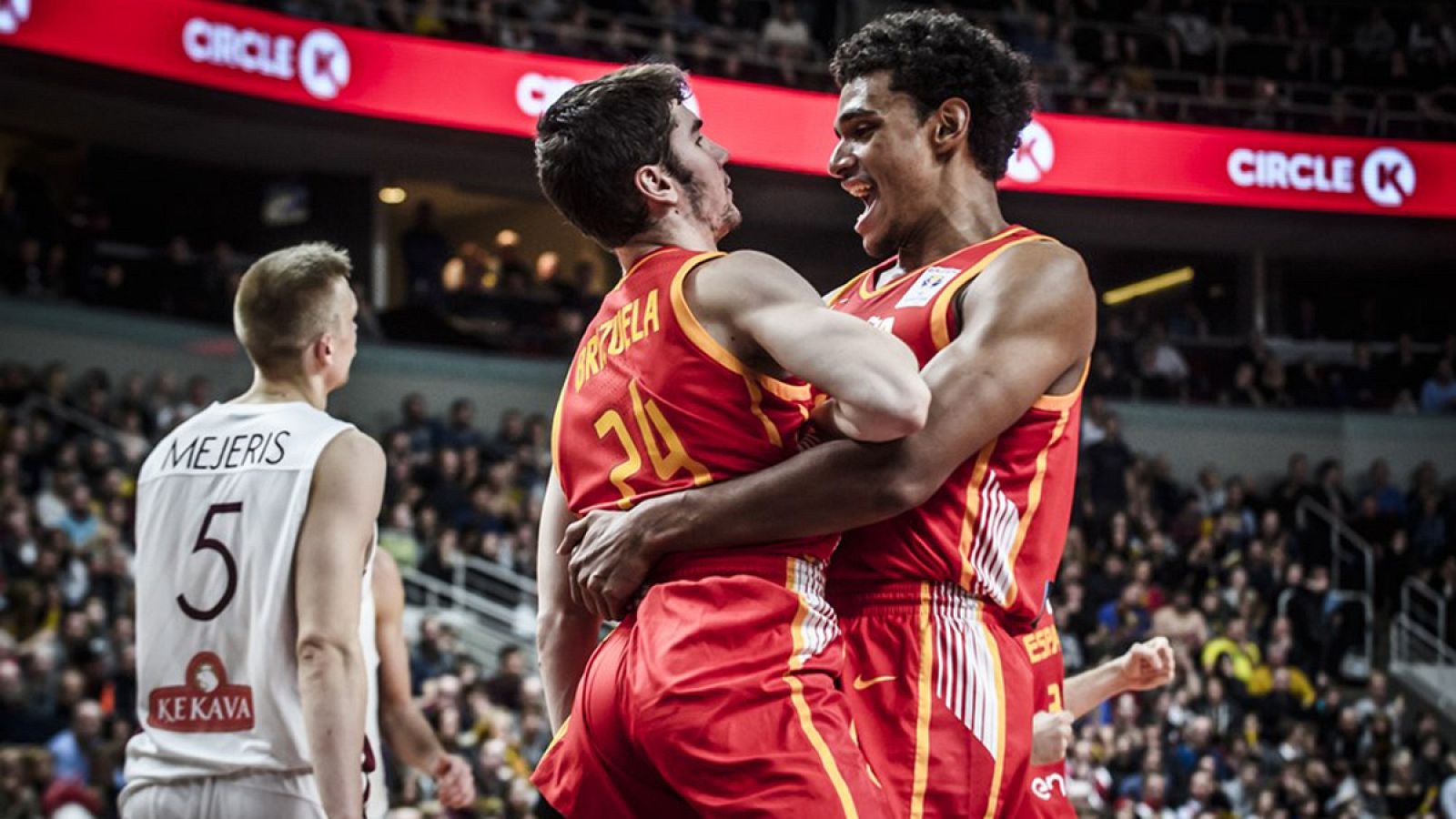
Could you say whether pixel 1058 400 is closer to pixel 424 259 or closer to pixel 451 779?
pixel 451 779

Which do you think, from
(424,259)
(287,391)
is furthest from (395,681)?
(424,259)

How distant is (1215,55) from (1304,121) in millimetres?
2138

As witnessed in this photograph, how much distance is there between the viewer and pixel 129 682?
10.8m

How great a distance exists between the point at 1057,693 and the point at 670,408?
116 centimetres

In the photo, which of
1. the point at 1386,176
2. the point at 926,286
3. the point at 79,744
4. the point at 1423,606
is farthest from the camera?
the point at 1386,176

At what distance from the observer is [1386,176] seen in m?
22.0

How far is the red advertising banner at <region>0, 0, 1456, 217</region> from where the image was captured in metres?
16.8

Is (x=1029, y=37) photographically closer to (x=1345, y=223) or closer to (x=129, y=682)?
(x=1345, y=223)

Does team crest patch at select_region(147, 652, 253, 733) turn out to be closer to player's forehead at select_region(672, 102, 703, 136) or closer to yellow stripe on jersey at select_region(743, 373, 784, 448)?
yellow stripe on jersey at select_region(743, 373, 784, 448)

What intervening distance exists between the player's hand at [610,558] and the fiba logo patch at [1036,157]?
58.6 feet

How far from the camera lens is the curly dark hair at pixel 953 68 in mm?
3660

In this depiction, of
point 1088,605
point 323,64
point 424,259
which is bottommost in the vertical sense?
point 1088,605

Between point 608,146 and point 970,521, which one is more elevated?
point 608,146

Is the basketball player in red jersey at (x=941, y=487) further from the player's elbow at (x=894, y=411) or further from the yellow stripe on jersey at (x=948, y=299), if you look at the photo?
the player's elbow at (x=894, y=411)
